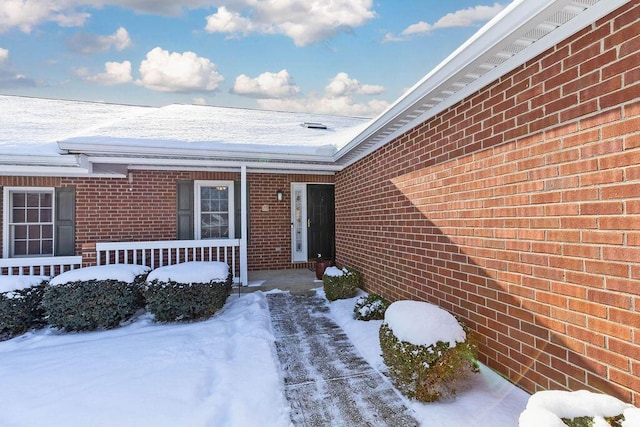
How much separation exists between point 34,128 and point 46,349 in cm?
555

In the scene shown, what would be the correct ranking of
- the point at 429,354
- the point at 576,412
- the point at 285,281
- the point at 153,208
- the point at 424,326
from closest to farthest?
the point at 576,412 → the point at 429,354 → the point at 424,326 → the point at 285,281 → the point at 153,208

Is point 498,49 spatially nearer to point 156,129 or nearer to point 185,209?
point 156,129

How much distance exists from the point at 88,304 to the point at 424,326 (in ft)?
15.6

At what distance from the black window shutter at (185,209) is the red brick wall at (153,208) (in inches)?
4.7

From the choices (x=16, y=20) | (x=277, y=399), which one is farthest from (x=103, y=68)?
(x=277, y=399)

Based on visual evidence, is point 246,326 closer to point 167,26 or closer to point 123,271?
point 123,271

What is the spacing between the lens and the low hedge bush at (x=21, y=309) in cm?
463

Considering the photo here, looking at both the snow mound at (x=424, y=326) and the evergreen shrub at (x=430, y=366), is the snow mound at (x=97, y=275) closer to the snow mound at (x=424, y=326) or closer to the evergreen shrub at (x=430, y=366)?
the snow mound at (x=424, y=326)

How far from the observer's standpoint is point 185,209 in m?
8.27

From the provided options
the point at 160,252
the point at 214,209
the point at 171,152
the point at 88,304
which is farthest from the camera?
the point at 214,209

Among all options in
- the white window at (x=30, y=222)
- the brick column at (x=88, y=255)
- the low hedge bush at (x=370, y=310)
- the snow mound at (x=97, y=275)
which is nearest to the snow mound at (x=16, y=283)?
the snow mound at (x=97, y=275)

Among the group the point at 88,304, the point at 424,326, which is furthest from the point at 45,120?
the point at 424,326

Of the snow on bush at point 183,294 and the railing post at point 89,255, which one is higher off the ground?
the railing post at point 89,255

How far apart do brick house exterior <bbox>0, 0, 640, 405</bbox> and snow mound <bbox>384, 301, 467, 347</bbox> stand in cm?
48
